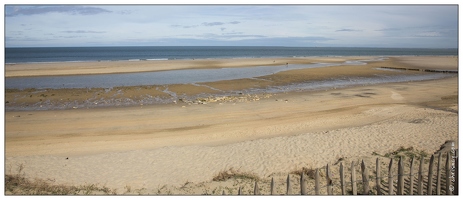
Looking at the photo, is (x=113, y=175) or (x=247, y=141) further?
(x=247, y=141)

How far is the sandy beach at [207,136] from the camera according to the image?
8922 millimetres

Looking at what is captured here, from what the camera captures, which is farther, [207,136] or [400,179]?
[207,136]

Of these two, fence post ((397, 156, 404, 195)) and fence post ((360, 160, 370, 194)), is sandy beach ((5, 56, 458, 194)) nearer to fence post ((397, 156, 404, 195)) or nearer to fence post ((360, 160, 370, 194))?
fence post ((360, 160, 370, 194))

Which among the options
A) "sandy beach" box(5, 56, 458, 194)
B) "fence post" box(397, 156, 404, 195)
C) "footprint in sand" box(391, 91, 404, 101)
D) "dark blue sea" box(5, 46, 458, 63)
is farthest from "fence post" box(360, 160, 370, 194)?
"dark blue sea" box(5, 46, 458, 63)

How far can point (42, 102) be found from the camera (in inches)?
771

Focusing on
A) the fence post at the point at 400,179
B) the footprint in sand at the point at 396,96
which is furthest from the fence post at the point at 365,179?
the footprint in sand at the point at 396,96

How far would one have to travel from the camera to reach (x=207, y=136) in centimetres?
1238

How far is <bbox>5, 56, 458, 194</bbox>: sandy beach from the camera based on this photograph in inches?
351

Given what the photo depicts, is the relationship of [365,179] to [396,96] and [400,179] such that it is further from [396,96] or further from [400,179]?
[396,96]

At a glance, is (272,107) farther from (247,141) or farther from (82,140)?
(82,140)

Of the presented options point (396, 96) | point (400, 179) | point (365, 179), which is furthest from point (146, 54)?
point (400, 179)

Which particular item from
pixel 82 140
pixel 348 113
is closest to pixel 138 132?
pixel 82 140

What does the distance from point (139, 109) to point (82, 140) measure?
5549 mm

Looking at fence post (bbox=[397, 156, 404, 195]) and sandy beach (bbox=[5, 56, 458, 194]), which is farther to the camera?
sandy beach (bbox=[5, 56, 458, 194])
